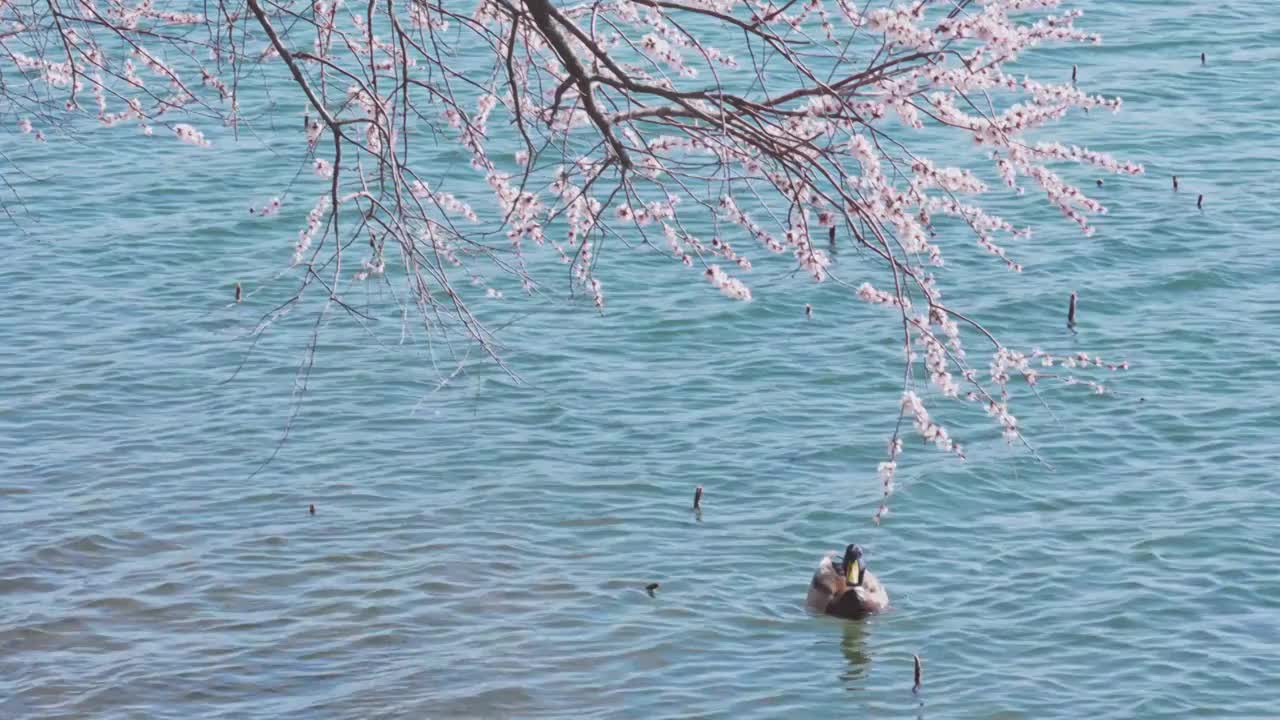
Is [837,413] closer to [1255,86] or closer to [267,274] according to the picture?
[267,274]

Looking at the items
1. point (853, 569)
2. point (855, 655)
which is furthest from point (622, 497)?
point (855, 655)

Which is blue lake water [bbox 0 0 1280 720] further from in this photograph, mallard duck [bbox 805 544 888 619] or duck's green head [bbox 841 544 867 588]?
duck's green head [bbox 841 544 867 588]

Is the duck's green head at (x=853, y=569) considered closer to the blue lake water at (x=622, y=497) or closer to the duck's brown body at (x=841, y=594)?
the duck's brown body at (x=841, y=594)

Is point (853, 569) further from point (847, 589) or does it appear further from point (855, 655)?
point (855, 655)

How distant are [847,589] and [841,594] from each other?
0.07 metres

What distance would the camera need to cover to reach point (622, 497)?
1365 cm

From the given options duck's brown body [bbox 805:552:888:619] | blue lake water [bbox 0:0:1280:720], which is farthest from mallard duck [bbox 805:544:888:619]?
blue lake water [bbox 0:0:1280:720]

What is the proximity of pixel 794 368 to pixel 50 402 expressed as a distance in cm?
679

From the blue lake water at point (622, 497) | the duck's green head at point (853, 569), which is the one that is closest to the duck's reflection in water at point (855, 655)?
the blue lake water at point (622, 497)

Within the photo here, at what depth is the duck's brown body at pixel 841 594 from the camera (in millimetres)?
11438

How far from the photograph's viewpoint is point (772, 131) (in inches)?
280

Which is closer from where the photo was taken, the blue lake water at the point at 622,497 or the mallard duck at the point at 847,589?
the blue lake water at the point at 622,497

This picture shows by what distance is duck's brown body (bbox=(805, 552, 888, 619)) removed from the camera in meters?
11.4

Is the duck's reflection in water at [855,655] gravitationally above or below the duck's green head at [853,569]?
below
